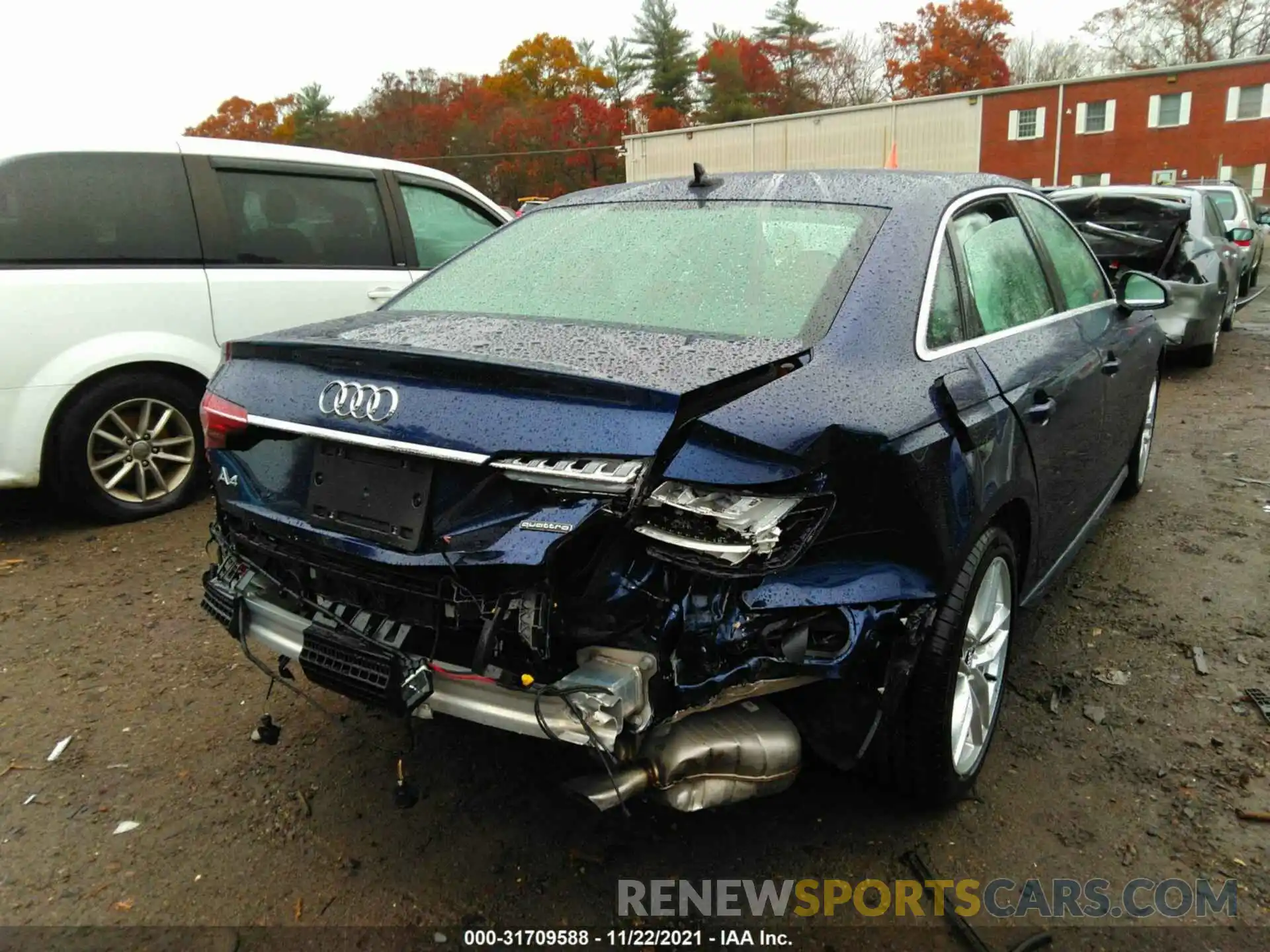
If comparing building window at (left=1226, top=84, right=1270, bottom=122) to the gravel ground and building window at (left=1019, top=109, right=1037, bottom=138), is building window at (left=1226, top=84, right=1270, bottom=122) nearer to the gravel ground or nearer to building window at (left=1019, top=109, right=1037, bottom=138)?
building window at (left=1019, top=109, right=1037, bottom=138)

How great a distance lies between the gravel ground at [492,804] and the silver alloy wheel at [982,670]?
0.56 ft

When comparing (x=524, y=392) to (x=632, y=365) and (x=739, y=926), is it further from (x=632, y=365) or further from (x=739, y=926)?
(x=739, y=926)

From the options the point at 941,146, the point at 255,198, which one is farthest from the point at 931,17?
the point at 255,198

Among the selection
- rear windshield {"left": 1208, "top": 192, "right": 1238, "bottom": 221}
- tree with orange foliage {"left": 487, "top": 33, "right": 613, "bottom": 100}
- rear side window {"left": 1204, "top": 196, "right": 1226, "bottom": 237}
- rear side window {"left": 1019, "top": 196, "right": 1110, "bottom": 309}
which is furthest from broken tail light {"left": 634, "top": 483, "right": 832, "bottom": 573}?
tree with orange foliage {"left": 487, "top": 33, "right": 613, "bottom": 100}

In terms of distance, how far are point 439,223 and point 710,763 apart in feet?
16.2

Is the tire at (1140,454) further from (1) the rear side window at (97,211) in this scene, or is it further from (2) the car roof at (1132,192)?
(1) the rear side window at (97,211)

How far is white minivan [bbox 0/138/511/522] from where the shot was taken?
14.9ft

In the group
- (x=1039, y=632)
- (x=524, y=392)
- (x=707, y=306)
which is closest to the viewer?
(x=524, y=392)

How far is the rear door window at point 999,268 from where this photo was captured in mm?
2871

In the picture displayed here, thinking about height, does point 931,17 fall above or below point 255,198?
above

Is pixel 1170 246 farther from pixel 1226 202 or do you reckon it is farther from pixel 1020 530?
pixel 1226 202

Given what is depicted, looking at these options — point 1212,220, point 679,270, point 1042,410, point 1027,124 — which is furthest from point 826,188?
point 1027,124

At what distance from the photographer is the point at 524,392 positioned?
6.95ft

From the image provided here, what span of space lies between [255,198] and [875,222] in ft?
13.1
